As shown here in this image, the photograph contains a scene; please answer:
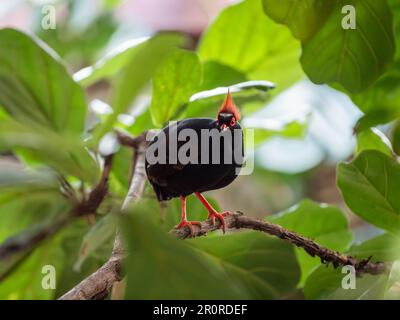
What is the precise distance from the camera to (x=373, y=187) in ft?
2.01

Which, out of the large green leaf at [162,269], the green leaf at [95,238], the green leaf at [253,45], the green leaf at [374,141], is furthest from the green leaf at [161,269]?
the green leaf at [253,45]

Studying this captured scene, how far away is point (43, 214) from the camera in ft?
2.27

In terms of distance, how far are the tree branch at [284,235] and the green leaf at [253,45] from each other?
35 cm

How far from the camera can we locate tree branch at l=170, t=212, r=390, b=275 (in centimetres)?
53

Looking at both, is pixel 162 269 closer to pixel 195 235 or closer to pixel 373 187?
pixel 195 235

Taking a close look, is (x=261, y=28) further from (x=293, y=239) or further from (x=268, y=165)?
(x=268, y=165)

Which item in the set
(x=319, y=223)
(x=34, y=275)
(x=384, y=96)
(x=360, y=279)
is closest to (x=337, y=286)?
(x=360, y=279)

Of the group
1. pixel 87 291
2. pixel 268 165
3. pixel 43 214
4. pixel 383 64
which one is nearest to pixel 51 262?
pixel 43 214

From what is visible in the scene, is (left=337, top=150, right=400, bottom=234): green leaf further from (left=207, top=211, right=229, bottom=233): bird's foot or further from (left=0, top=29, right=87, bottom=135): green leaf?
(left=0, top=29, right=87, bottom=135): green leaf

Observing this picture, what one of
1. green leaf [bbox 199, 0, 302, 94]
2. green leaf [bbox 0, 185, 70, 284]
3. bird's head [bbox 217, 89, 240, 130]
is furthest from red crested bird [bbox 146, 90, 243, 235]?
green leaf [bbox 199, 0, 302, 94]

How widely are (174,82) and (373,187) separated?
23cm

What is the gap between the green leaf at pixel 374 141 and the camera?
659 millimetres

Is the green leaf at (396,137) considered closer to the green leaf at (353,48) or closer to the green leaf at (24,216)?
the green leaf at (353,48)

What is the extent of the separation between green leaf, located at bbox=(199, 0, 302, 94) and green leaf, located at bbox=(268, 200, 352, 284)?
22cm
